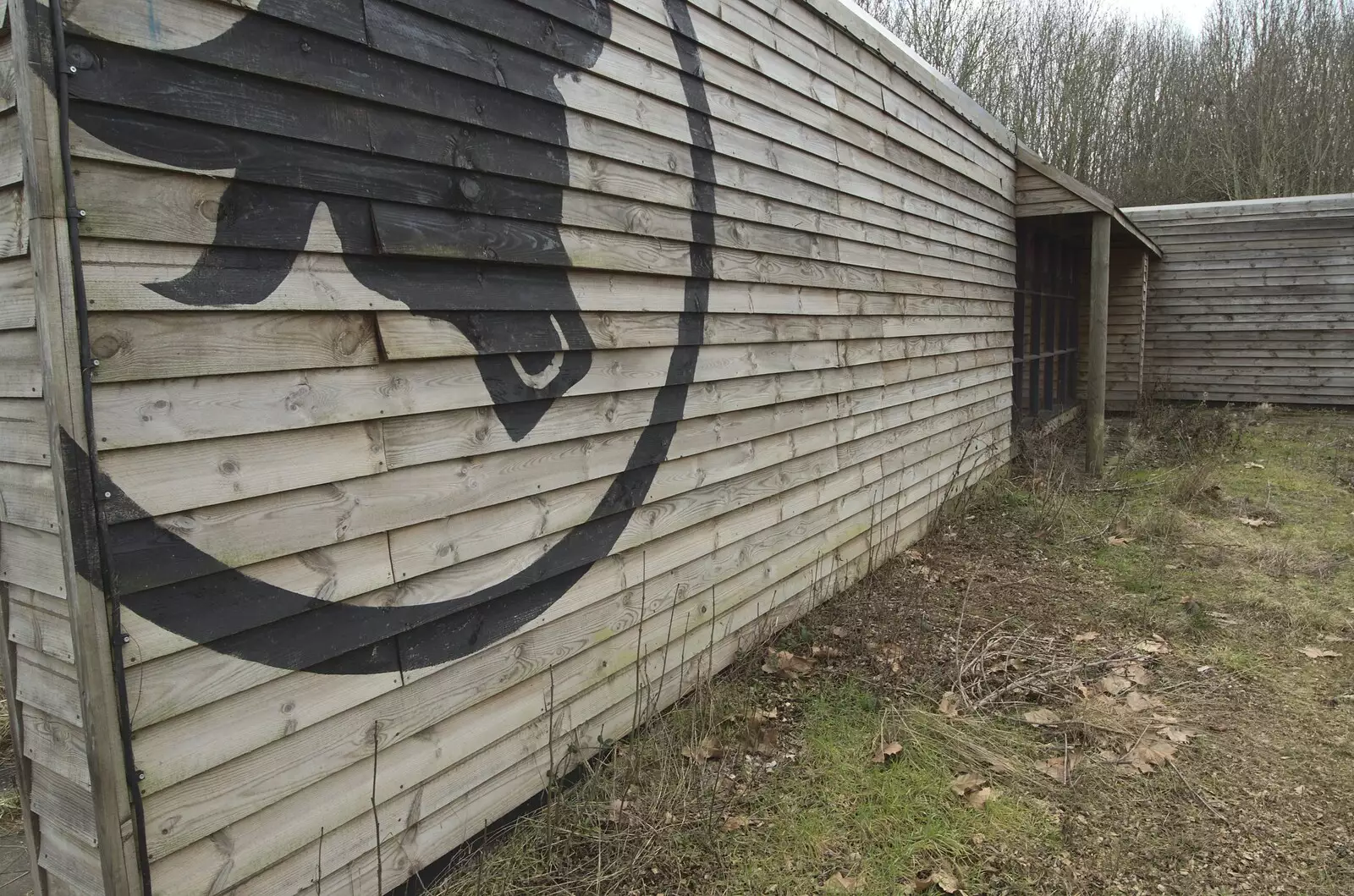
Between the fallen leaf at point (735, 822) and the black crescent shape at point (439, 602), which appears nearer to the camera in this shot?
the black crescent shape at point (439, 602)

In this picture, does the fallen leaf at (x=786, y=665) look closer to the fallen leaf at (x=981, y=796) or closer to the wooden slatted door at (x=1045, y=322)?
the fallen leaf at (x=981, y=796)

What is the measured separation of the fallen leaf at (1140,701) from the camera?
3648mm

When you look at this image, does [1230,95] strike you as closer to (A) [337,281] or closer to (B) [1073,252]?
(B) [1073,252]

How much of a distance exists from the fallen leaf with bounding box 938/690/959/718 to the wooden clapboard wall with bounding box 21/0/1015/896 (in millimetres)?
973

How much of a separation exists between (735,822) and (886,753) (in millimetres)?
756

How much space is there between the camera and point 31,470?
5.64ft

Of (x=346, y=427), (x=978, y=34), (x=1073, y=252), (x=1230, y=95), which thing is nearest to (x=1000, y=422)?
(x=1073, y=252)

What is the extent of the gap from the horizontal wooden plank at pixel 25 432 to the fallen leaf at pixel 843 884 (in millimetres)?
2405

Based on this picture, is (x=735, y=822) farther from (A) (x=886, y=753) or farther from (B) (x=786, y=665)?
(B) (x=786, y=665)

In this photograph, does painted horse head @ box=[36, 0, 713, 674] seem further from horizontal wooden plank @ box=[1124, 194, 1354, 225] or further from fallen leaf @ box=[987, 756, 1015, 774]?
horizontal wooden plank @ box=[1124, 194, 1354, 225]

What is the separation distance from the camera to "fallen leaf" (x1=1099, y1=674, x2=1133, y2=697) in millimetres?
3793

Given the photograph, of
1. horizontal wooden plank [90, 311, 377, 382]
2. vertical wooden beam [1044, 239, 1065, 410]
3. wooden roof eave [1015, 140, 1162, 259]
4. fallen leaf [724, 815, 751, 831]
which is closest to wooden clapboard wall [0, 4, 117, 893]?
horizontal wooden plank [90, 311, 377, 382]

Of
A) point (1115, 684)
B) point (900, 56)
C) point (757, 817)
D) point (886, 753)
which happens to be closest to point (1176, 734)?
point (1115, 684)

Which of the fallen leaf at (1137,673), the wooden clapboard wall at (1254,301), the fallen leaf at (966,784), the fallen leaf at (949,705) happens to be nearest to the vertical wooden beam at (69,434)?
the fallen leaf at (966,784)
